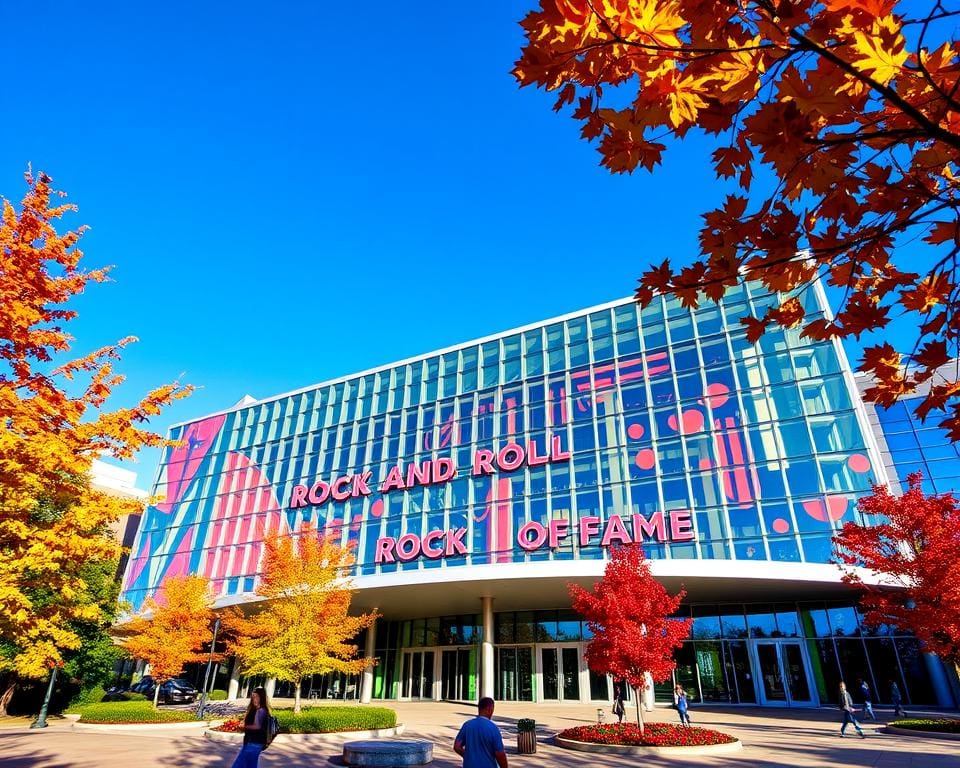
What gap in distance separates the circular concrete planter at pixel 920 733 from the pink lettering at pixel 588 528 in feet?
43.2

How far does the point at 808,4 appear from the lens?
91.0 inches

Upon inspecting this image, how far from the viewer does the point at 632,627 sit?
15680 mm

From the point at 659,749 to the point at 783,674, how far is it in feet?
44.9

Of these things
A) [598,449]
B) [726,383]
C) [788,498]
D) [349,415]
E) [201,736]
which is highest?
[349,415]

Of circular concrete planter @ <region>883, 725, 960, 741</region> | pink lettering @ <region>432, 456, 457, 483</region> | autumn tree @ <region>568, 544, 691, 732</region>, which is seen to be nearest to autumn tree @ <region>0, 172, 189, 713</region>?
autumn tree @ <region>568, 544, 691, 732</region>

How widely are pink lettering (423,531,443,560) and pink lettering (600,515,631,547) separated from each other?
30.3 feet

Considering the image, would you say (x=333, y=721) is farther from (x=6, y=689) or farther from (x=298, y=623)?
(x=6, y=689)

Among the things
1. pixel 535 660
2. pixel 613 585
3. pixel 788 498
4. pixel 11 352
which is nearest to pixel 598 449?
pixel 788 498

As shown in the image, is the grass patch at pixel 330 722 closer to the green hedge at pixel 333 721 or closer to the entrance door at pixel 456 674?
the green hedge at pixel 333 721

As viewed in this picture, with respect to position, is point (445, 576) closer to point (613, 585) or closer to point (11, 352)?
point (613, 585)

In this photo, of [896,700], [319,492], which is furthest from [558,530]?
[319,492]

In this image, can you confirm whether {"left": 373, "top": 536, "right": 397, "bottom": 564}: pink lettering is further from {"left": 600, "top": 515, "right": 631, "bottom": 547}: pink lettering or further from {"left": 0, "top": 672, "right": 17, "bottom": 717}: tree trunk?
{"left": 0, "top": 672, "right": 17, "bottom": 717}: tree trunk

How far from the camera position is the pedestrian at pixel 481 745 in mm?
5887

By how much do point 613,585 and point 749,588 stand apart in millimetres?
10216
